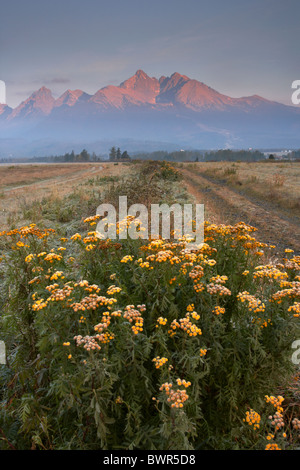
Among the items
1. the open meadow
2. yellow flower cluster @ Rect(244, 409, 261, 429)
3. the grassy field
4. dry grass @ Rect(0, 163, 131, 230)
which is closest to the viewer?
the open meadow

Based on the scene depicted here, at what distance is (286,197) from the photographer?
14625 millimetres

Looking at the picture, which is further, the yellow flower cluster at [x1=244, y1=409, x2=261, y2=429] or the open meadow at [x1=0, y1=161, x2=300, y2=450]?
the yellow flower cluster at [x1=244, y1=409, x2=261, y2=429]

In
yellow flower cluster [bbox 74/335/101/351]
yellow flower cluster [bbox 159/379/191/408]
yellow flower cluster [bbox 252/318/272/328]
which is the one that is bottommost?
yellow flower cluster [bbox 159/379/191/408]

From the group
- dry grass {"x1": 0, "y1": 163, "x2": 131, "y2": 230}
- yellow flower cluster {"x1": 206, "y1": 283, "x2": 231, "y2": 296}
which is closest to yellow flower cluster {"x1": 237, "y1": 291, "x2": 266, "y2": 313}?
yellow flower cluster {"x1": 206, "y1": 283, "x2": 231, "y2": 296}

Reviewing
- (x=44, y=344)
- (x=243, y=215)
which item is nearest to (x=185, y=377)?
(x=44, y=344)

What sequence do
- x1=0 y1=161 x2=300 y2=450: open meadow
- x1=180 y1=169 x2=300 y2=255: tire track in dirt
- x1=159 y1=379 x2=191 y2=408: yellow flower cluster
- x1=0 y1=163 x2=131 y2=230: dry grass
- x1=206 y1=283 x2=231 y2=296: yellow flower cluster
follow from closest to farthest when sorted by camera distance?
x1=159 y1=379 x2=191 y2=408: yellow flower cluster, x1=0 y1=161 x2=300 y2=450: open meadow, x1=206 y1=283 x2=231 y2=296: yellow flower cluster, x1=180 y1=169 x2=300 y2=255: tire track in dirt, x1=0 y1=163 x2=131 y2=230: dry grass

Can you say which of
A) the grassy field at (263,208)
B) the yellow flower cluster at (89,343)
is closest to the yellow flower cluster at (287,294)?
the yellow flower cluster at (89,343)

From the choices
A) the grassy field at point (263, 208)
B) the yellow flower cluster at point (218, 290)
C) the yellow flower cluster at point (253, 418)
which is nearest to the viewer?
the yellow flower cluster at point (253, 418)

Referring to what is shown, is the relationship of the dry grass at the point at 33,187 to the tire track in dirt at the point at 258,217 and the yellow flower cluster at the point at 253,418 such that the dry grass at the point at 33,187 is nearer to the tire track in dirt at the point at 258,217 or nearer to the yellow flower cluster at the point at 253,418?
the tire track in dirt at the point at 258,217

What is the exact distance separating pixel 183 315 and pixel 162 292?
0.34 metres

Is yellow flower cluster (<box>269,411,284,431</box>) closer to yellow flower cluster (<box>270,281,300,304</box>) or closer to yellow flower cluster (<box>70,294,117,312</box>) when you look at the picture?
yellow flower cluster (<box>270,281,300,304</box>)

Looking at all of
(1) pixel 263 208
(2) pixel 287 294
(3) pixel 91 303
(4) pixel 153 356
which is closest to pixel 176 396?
(4) pixel 153 356

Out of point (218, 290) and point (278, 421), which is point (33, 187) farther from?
point (278, 421)
